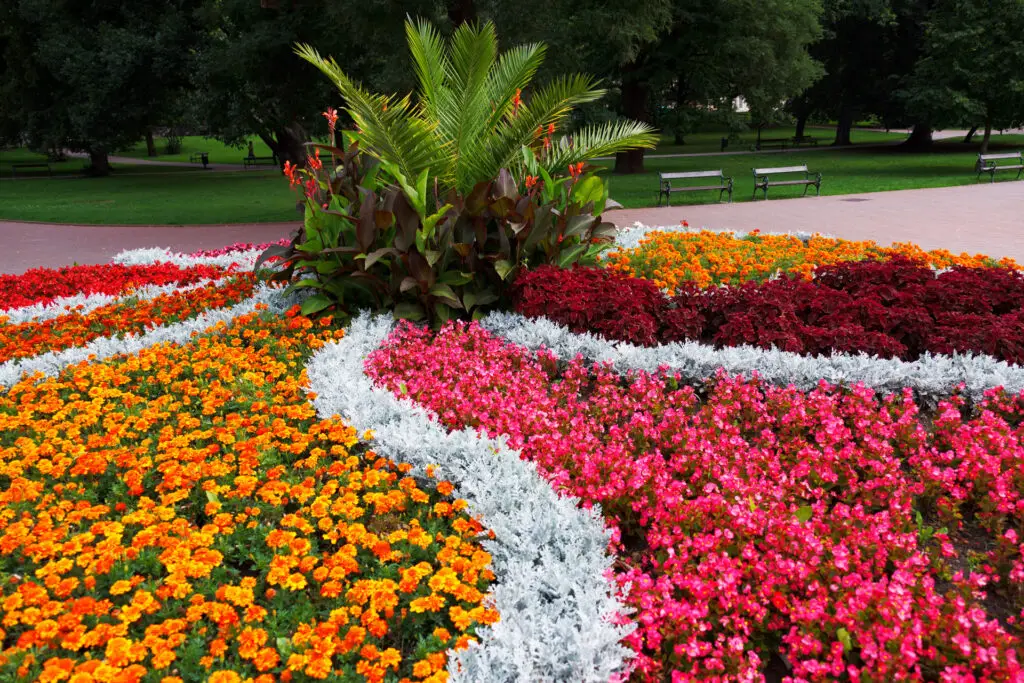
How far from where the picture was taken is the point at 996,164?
19484 mm

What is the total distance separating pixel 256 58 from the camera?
17766 millimetres

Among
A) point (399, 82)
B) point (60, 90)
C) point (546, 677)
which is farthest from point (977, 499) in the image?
point (60, 90)

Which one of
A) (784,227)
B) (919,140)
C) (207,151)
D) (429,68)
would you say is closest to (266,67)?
(784,227)

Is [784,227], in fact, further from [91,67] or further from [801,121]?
[801,121]

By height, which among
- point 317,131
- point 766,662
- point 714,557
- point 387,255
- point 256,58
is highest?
point 256,58

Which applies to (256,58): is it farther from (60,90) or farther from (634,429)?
(634,429)

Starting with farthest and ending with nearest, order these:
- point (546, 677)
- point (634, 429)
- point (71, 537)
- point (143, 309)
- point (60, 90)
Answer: point (60, 90) < point (143, 309) < point (634, 429) < point (71, 537) < point (546, 677)

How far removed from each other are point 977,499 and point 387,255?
364cm

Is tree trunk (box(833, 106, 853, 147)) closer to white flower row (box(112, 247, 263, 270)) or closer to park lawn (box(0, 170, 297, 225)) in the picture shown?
park lawn (box(0, 170, 297, 225))

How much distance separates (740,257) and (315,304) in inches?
145

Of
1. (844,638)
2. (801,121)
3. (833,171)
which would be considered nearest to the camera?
(844,638)

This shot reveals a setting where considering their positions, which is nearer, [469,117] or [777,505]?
[777,505]

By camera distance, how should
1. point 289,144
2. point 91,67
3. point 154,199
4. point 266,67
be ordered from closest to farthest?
point 266,67 < point 154,199 < point 91,67 < point 289,144

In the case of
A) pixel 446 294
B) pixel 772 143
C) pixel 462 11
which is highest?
pixel 462 11
